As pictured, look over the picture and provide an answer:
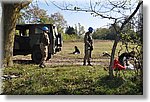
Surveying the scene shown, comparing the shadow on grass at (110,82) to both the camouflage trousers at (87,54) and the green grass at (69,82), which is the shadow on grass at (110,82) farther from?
the camouflage trousers at (87,54)

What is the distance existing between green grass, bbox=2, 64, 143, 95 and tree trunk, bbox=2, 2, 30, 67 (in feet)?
0.65

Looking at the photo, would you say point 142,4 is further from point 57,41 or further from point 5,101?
point 5,101

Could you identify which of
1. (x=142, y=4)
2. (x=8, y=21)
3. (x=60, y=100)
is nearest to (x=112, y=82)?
(x=60, y=100)

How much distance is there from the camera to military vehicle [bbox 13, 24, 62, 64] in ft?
20.5

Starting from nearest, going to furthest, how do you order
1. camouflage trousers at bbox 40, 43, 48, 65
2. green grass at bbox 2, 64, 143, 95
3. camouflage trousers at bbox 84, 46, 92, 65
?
green grass at bbox 2, 64, 143, 95
camouflage trousers at bbox 84, 46, 92, 65
camouflage trousers at bbox 40, 43, 48, 65

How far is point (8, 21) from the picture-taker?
6297 millimetres

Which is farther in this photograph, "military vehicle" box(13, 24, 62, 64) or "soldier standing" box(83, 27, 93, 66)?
"military vehicle" box(13, 24, 62, 64)

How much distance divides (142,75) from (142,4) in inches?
40.6

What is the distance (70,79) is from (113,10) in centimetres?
121

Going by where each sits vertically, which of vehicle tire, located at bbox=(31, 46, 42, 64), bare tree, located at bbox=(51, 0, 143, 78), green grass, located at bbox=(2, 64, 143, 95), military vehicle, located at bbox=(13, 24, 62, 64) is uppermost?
bare tree, located at bbox=(51, 0, 143, 78)

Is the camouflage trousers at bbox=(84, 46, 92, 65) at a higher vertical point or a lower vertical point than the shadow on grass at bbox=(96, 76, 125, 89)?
higher

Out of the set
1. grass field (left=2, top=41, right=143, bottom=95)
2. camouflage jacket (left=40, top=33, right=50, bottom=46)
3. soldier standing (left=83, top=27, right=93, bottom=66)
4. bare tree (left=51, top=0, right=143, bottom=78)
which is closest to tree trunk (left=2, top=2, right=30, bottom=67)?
grass field (left=2, top=41, right=143, bottom=95)

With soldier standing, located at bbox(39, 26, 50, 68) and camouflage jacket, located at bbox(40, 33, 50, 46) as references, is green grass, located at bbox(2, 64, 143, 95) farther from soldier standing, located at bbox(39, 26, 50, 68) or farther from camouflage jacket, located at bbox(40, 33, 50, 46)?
camouflage jacket, located at bbox(40, 33, 50, 46)

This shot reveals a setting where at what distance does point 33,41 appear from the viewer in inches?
251
